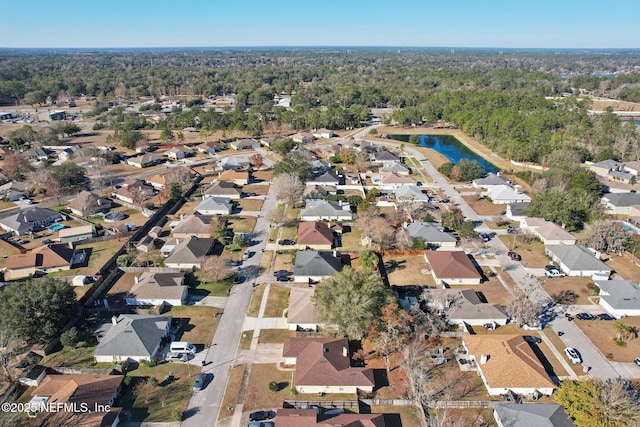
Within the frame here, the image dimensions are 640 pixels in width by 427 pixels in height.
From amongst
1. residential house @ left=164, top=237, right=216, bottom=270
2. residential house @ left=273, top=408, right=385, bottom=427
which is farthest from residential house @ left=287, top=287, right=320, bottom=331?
residential house @ left=164, top=237, right=216, bottom=270

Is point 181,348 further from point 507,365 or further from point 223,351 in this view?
point 507,365

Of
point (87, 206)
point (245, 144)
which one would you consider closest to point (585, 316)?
point (87, 206)

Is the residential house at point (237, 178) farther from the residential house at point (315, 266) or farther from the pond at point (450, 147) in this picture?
the pond at point (450, 147)

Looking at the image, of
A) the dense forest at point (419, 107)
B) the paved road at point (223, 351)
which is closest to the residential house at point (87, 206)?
the paved road at point (223, 351)

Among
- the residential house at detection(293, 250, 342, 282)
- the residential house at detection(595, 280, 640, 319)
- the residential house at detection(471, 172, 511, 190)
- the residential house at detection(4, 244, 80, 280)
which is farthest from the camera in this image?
the residential house at detection(471, 172, 511, 190)

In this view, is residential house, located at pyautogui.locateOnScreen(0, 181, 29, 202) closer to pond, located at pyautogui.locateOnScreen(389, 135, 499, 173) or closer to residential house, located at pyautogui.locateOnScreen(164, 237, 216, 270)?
residential house, located at pyautogui.locateOnScreen(164, 237, 216, 270)
